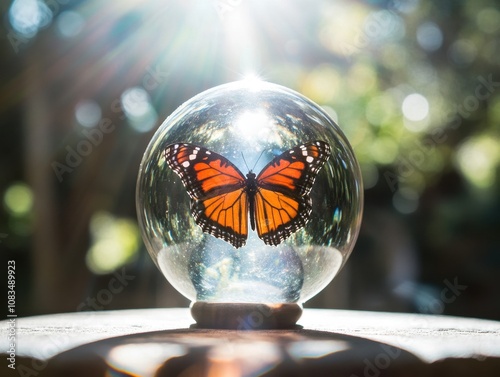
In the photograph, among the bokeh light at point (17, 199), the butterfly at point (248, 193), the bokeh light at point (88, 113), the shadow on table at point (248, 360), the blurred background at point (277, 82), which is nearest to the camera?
the shadow on table at point (248, 360)

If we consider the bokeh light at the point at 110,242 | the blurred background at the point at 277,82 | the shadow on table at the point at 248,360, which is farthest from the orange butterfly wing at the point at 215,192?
the bokeh light at the point at 110,242

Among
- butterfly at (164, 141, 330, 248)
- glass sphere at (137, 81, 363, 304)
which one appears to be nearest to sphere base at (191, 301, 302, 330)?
glass sphere at (137, 81, 363, 304)

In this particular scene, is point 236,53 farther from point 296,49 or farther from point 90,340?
point 90,340

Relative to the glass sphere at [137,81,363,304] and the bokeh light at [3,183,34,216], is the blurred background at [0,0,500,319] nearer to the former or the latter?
the bokeh light at [3,183,34,216]

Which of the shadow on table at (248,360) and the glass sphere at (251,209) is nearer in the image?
the shadow on table at (248,360)

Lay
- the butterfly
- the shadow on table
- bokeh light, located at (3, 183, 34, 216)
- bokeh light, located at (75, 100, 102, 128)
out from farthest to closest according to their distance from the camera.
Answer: bokeh light, located at (75, 100, 102, 128)
bokeh light, located at (3, 183, 34, 216)
the butterfly
the shadow on table

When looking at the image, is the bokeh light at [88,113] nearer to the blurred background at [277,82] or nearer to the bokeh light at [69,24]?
the blurred background at [277,82]
